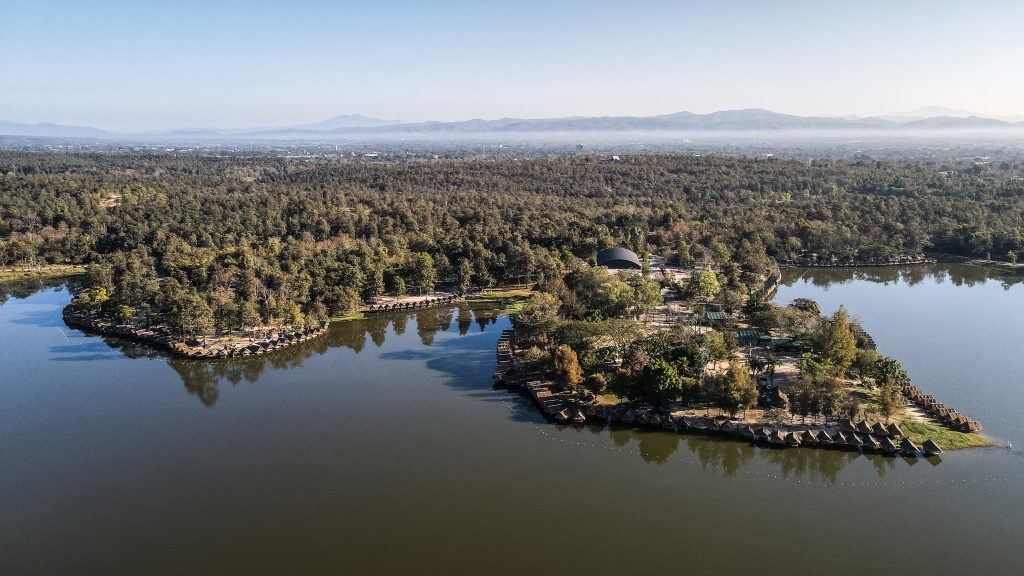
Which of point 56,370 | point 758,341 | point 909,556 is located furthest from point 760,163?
point 56,370

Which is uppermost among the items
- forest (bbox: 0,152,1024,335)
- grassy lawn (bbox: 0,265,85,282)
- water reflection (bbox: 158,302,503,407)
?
forest (bbox: 0,152,1024,335)

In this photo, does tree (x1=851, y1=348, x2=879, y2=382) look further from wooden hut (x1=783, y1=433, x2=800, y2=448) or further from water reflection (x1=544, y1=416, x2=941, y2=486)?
wooden hut (x1=783, y1=433, x2=800, y2=448)

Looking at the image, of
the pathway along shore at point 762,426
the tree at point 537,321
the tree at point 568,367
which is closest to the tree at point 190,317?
the tree at point 537,321

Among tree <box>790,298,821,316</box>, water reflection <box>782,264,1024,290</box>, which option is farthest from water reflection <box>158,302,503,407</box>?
water reflection <box>782,264,1024,290</box>

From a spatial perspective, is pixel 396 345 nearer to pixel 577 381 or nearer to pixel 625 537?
pixel 577 381

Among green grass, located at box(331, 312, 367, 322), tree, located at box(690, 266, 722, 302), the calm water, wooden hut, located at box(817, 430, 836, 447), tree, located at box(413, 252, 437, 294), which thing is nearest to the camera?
the calm water

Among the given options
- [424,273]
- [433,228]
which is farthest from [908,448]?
[433,228]

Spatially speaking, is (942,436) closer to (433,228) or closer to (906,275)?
(906,275)
